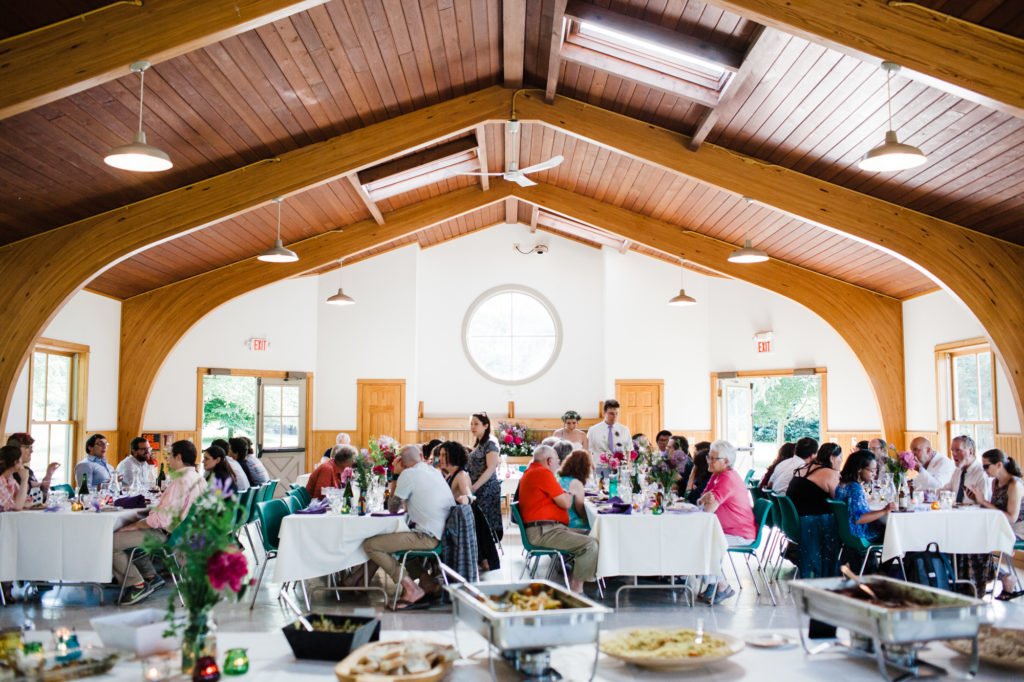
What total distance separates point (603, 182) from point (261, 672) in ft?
25.9

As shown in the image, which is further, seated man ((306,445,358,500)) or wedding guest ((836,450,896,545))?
seated man ((306,445,358,500))

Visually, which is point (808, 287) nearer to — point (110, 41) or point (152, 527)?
point (152, 527)

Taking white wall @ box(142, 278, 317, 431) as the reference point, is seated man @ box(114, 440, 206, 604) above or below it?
below

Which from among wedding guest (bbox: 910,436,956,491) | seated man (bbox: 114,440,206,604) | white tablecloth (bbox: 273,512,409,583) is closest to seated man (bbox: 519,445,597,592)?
white tablecloth (bbox: 273,512,409,583)

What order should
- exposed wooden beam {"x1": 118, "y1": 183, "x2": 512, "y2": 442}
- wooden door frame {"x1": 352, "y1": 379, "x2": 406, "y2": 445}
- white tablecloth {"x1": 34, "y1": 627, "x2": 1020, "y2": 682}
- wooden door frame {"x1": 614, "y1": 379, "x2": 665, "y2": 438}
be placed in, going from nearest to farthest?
white tablecloth {"x1": 34, "y1": 627, "x2": 1020, "y2": 682} < exposed wooden beam {"x1": 118, "y1": 183, "x2": 512, "y2": 442} < wooden door frame {"x1": 352, "y1": 379, "x2": 406, "y2": 445} < wooden door frame {"x1": 614, "y1": 379, "x2": 665, "y2": 438}

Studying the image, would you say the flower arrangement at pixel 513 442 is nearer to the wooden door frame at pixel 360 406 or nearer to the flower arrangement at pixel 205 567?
the wooden door frame at pixel 360 406

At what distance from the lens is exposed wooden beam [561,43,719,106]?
23.6 ft

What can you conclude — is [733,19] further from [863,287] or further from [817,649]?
[863,287]

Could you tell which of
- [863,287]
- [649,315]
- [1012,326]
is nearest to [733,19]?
[1012,326]

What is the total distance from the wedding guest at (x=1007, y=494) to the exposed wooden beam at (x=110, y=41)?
229 inches

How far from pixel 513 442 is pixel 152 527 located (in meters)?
6.68

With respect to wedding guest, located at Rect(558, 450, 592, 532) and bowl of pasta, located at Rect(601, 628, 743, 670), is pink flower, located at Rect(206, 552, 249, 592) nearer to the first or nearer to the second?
bowl of pasta, located at Rect(601, 628, 743, 670)

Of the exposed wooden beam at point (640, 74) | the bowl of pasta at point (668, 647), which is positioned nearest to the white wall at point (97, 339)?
the exposed wooden beam at point (640, 74)

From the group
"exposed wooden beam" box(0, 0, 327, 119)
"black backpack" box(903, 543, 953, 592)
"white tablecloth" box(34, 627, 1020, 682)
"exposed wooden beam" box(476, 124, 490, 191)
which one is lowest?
"white tablecloth" box(34, 627, 1020, 682)
